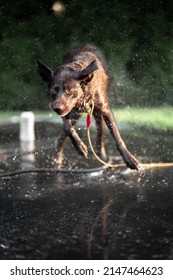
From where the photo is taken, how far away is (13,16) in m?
20.6

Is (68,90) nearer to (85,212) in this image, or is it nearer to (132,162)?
(85,212)

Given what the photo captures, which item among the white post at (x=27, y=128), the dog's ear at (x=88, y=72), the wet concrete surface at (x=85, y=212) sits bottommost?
the white post at (x=27, y=128)

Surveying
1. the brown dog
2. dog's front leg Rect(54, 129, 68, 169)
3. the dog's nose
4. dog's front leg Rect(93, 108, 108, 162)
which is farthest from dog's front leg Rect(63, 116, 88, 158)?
the dog's nose

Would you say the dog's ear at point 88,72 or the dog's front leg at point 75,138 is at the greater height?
the dog's ear at point 88,72

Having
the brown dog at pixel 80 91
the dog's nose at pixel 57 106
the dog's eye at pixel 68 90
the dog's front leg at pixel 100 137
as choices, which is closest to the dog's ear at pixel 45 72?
the brown dog at pixel 80 91

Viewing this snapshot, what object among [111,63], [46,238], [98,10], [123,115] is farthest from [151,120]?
[46,238]

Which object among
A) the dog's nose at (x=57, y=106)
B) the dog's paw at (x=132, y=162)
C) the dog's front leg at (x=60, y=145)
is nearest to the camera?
the dog's nose at (x=57, y=106)

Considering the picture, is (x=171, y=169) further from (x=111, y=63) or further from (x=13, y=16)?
(x=13, y=16)

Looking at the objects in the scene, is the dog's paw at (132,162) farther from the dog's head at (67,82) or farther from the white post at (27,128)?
the white post at (27,128)

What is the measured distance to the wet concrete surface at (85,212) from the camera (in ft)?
16.7

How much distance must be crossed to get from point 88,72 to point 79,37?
13416 millimetres

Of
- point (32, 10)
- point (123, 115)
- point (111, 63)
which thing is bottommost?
point (123, 115)

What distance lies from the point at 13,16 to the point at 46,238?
16112mm

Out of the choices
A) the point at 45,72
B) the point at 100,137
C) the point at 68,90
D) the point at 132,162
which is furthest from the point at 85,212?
the point at 100,137
